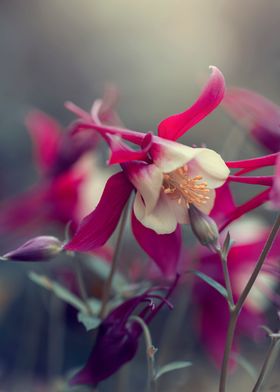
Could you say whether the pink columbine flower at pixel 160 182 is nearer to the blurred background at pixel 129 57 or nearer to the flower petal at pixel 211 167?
the flower petal at pixel 211 167

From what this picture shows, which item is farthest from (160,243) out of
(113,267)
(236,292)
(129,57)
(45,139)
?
(129,57)

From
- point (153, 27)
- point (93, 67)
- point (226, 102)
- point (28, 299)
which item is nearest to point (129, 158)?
point (226, 102)

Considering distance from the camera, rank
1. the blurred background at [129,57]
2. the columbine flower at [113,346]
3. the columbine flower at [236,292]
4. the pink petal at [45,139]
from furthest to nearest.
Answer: the blurred background at [129,57], the pink petal at [45,139], the columbine flower at [236,292], the columbine flower at [113,346]

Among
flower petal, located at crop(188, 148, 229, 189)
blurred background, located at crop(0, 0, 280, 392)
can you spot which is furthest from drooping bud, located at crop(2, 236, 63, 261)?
blurred background, located at crop(0, 0, 280, 392)

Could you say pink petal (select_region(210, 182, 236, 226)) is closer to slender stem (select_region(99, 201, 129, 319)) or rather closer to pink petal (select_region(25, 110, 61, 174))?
slender stem (select_region(99, 201, 129, 319))

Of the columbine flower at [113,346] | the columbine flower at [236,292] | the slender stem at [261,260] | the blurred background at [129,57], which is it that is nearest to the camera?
the slender stem at [261,260]

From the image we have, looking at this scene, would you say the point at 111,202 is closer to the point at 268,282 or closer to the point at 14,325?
the point at 268,282

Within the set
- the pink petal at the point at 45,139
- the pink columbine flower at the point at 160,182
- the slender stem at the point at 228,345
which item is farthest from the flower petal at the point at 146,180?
the pink petal at the point at 45,139

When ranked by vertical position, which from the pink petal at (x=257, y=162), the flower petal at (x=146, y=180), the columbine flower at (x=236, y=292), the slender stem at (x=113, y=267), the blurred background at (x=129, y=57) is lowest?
the blurred background at (x=129, y=57)
